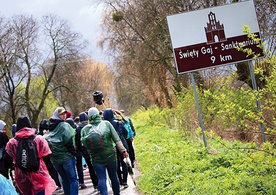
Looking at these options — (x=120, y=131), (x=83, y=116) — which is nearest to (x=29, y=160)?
(x=120, y=131)

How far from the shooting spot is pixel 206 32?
10.1 metres

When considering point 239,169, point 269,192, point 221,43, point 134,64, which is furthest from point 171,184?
point 134,64

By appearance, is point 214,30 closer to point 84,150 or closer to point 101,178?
point 84,150

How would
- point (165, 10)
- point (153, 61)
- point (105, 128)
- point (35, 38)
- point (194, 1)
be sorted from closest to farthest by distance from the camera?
point (105, 128) → point (194, 1) → point (165, 10) → point (153, 61) → point (35, 38)

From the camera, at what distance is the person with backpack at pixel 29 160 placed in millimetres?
6465

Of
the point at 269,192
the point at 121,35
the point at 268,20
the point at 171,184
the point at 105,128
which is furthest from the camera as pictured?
the point at 121,35

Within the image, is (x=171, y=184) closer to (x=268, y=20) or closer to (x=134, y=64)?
(x=268, y=20)

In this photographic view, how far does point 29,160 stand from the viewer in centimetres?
645

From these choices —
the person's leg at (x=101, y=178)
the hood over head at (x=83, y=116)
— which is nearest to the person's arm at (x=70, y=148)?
the person's leg at (x=101, y=178)

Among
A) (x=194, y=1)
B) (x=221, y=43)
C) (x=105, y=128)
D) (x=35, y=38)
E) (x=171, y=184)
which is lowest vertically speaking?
(x=171, y=184)

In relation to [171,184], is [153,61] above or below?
above

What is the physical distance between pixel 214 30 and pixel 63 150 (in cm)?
508

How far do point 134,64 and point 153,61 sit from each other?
2.30 m

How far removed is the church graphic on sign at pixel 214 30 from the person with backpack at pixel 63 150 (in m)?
4.47
